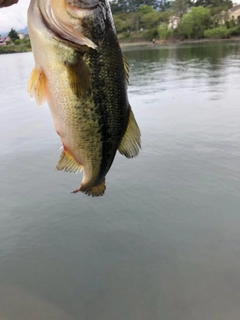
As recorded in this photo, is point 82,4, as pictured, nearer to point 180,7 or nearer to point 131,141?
point 131,141

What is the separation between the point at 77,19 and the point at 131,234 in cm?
513

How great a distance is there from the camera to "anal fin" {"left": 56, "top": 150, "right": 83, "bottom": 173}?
229 centimetres

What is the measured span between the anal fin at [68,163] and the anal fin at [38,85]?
1.27 feet

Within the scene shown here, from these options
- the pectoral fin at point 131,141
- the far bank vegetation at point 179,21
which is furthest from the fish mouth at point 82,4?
the far bank vegetation at point 179,21

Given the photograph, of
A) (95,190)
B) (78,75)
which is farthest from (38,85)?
(95,190)

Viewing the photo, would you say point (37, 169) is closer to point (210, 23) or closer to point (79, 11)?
point (79, 11)

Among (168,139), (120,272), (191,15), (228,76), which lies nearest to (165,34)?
(191,15)

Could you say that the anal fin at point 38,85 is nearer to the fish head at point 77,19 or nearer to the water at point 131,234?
the fish head at point 77,19

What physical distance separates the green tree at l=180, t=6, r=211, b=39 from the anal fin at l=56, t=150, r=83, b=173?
8194 centimetres

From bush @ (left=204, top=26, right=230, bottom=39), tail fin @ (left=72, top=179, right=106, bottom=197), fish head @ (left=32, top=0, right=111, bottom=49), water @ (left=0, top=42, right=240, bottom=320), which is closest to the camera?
fish head @ (left=32, top=0, right=111, bottom=49)

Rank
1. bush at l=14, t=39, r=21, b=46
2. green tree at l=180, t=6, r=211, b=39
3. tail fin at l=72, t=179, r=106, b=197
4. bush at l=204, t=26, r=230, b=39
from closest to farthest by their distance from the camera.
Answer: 1. tail fin at l=72, t=179, r=106, b=197
2. bush at l=204, t=26, r=230, b=39
3. green tree at l=180, t=6, r=211, b=39
4. bush at l=14, t=39, r=21, b=46

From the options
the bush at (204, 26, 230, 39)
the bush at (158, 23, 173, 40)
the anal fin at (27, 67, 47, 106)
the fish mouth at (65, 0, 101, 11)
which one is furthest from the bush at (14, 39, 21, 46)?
the fish mouth at (65, 0, 101, 11)

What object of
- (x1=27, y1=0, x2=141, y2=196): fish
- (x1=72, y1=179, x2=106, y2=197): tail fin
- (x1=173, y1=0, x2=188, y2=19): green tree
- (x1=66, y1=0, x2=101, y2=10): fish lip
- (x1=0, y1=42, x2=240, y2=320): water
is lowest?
(x1=0, y1=42, x2=240, y2=320): water

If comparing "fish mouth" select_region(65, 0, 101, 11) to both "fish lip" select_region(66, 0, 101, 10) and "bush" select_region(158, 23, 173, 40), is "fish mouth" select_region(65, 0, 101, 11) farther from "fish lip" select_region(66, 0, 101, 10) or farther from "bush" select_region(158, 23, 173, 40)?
"bush" select_region(158, 23, 173, 40)
